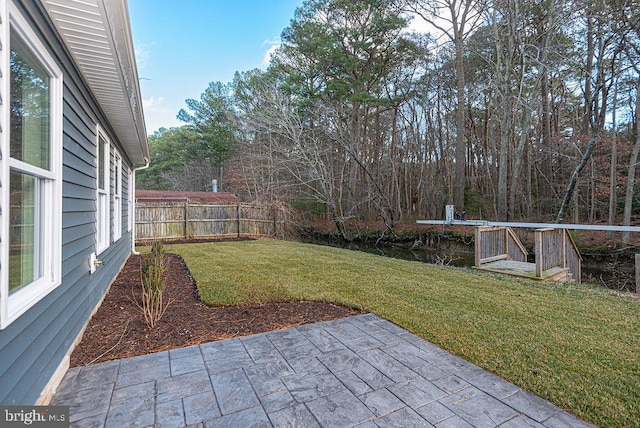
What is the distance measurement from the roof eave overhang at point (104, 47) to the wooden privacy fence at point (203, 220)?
719 cm

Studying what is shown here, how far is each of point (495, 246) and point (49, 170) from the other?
755 centimetres

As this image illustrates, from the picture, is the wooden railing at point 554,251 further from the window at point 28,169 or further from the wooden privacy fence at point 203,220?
the wooden privacy fence at point 203,220

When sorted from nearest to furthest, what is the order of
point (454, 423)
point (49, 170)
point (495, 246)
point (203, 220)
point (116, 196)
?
point (454, 423) → point (49, 170) → point (116, 196) → point (495, 246) → point (203, 220)

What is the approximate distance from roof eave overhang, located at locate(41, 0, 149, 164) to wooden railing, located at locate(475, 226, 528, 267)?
6.38 m

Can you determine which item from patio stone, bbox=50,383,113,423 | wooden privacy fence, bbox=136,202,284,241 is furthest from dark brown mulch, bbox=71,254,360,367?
wooden privacy fence, bbox=136,202,284,241

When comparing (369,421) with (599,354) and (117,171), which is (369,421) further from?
(117,171)

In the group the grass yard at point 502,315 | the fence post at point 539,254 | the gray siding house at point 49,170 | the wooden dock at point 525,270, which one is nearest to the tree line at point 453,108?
the wooden dock at point 525,270

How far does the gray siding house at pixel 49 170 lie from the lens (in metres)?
1.41

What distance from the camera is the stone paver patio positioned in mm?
1637

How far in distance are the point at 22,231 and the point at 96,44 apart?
1441mm

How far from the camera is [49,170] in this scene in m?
1.98

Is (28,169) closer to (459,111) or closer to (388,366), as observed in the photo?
(388,366)

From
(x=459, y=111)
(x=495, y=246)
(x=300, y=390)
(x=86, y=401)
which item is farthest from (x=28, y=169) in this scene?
Answer: (x=459, y=111)

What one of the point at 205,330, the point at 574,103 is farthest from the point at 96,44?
the point at 574,103
